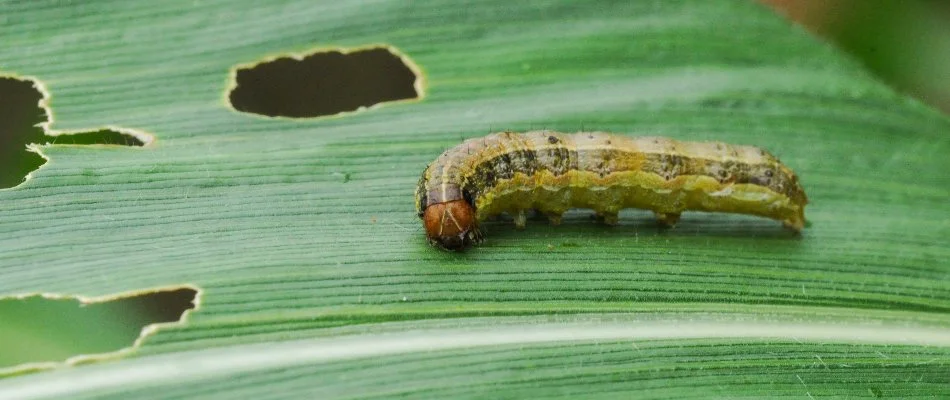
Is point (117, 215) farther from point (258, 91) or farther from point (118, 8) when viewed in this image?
point (258, 91)

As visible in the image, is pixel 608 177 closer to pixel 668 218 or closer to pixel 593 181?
pixel 593 181

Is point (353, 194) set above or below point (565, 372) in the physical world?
above

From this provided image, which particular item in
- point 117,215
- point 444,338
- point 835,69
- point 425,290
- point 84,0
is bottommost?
point 444,338

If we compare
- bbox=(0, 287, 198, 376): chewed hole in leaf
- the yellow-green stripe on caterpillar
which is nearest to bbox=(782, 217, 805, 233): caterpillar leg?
the yellow-green stripe on caterpillar

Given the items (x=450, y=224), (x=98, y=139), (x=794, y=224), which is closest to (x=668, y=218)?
(x=794, y=224)

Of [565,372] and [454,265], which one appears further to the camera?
[454,265]

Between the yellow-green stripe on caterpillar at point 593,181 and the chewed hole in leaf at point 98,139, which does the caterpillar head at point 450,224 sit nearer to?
the yellow-green stripe on caterpillar at point 593,181

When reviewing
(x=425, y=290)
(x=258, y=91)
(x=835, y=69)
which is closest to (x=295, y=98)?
(x=258, y=91)

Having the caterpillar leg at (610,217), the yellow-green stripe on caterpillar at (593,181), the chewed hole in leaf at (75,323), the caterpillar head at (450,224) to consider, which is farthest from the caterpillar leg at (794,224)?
the chewed hole in leaf at (75,323)
